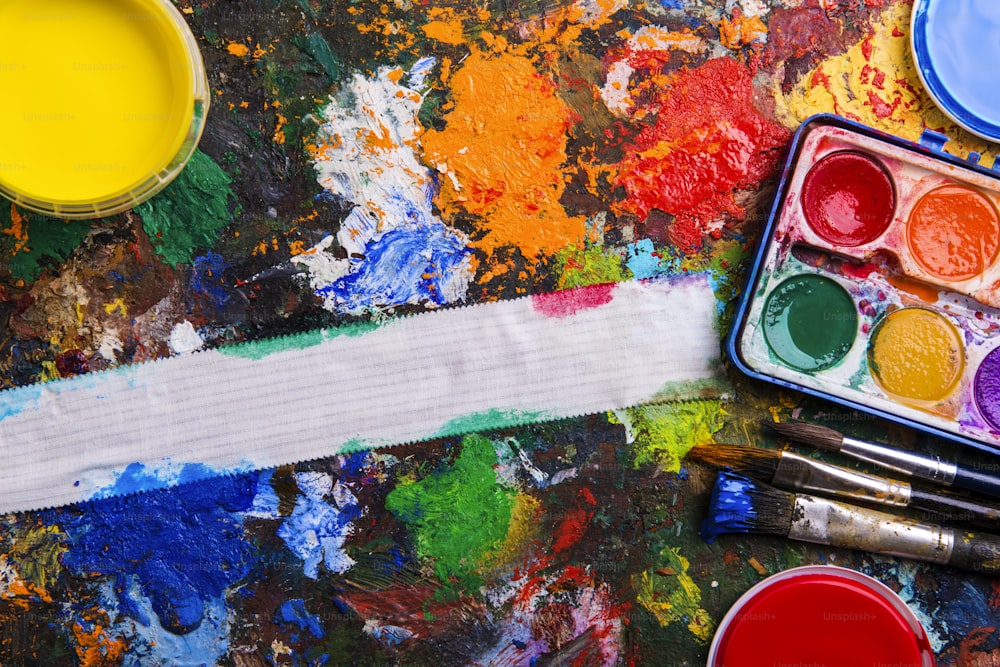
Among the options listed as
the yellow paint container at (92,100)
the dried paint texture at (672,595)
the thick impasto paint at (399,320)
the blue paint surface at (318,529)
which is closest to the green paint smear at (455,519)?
the thick impasto paint at (399,320)

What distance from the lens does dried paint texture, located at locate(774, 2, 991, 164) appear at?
5.02 ft

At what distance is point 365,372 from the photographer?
148cm

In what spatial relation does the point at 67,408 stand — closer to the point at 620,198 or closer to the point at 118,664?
the point at 118,664

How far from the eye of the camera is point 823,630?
4.67 ft

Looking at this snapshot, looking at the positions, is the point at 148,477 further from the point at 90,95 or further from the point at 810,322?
the point at 810,322

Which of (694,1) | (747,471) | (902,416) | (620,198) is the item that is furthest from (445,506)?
(694,1)

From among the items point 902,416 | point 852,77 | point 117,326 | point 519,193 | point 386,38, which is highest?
point 852,77

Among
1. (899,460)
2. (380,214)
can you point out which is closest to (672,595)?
(899,460)

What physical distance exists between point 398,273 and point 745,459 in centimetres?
87

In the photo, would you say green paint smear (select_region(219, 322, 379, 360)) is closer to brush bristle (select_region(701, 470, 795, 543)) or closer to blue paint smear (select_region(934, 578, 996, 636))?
brush bristle (select_region(701, 470, 795, 543))

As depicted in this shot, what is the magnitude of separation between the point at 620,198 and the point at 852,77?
1.99ft

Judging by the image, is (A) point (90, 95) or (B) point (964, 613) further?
(B) point (964, 613)

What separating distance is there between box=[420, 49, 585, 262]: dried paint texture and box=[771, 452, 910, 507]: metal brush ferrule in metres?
0.68

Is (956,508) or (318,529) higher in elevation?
(956,508)
